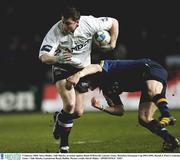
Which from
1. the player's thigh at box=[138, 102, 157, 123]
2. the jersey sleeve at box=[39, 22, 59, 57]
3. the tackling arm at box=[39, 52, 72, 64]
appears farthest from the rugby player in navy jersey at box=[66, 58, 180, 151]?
the jersey sleeve at box=[39, 22, 59, 57]

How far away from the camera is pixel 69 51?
959cm

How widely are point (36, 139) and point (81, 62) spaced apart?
127 inches

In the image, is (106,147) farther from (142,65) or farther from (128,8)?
(128,8)

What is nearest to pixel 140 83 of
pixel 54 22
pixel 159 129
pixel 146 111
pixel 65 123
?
pixel 146 111

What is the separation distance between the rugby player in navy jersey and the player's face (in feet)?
1.96

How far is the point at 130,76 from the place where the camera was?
9.32m

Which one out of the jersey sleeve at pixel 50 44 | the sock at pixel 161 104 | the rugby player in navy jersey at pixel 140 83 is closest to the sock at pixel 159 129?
the rugby player in navy jersey at pixel 140 83

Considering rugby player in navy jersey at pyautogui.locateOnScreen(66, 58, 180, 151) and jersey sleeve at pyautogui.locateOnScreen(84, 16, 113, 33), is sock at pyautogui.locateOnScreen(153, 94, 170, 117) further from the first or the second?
jersey sleeve at pyautogui.locateOnScreen(84, 16, 113, 33)

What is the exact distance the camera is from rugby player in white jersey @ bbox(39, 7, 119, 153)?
30.6 feet

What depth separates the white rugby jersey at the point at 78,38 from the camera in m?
9.41

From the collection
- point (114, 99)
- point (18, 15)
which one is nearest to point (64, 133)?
point (114, 99)

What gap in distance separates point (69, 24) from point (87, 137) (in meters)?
3.95

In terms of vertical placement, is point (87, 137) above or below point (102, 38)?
below

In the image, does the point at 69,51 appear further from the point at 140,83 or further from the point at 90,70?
the point at 140,83
